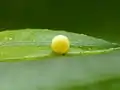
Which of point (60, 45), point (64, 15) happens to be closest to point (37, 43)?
point (60, 45)

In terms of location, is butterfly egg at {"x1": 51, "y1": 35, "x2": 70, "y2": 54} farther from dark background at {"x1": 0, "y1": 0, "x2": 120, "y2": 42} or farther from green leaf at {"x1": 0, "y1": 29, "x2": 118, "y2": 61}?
dark background at {"x1": 0, "y1": 0, "x2": 120, "y2": 42}

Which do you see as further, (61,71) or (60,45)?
(60,45)

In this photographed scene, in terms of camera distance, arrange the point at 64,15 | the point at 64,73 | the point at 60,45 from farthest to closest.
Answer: the point at 64,15
the point at 60,45
the point at 64,73

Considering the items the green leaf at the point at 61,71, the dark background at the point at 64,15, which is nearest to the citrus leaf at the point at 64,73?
the green leaf at the point at 61,71

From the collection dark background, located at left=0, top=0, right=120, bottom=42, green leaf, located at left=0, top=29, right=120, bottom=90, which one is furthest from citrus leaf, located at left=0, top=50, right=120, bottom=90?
dark background, located at left=0, top=0, right=120, bottom=42

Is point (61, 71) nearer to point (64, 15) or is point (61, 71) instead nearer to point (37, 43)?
point (37, 43)

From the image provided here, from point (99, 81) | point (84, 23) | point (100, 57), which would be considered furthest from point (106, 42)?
point (99, 81)
